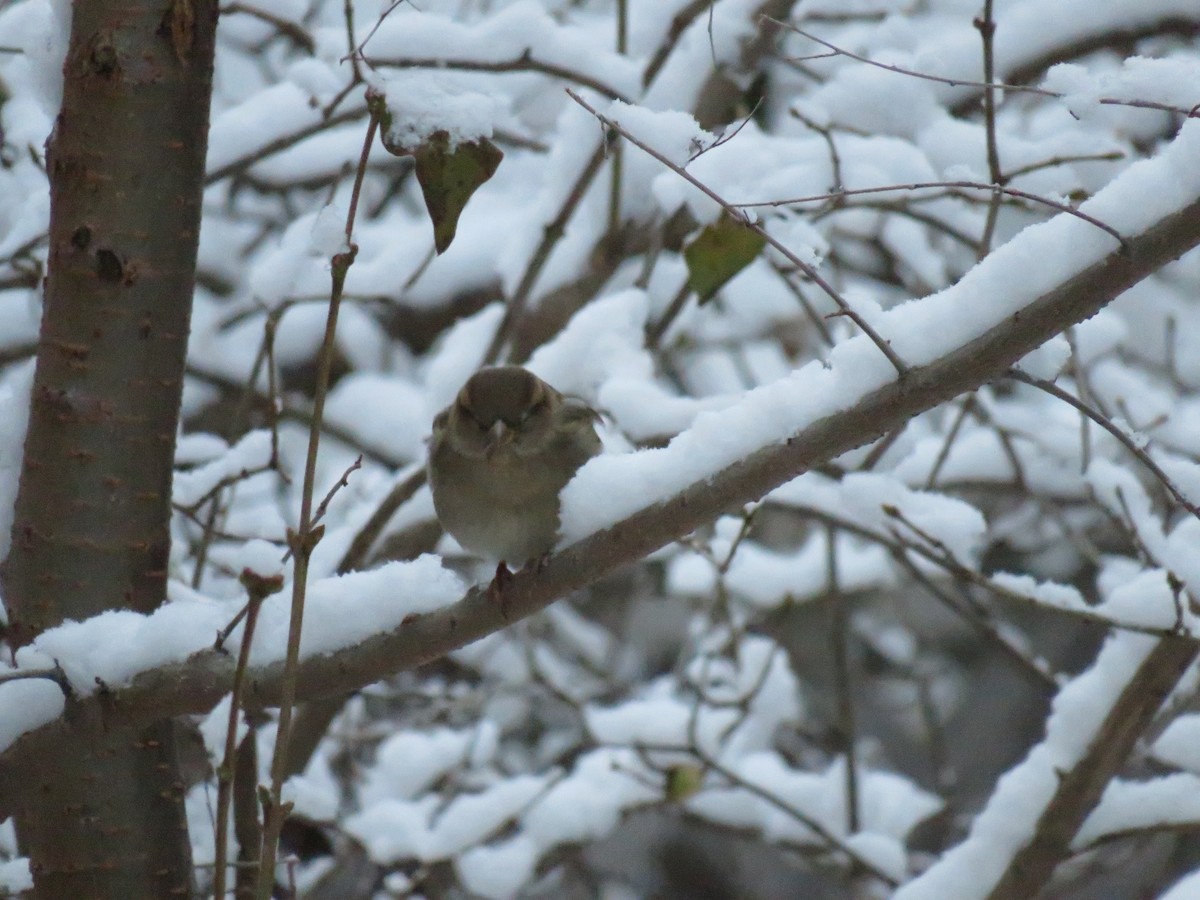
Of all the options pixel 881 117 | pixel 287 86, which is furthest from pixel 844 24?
pixel 287 86

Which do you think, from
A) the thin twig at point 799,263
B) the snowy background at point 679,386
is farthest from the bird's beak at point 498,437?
the thin twig at point 799,263

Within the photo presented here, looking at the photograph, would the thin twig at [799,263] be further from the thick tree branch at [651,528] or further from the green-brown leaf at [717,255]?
the green-brown leaf at [717,255]

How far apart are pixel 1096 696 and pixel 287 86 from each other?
2084 mm

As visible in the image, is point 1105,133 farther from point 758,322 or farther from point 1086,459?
point 758,322

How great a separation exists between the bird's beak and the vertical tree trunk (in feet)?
1.91

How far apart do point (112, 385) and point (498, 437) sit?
0.67 meters

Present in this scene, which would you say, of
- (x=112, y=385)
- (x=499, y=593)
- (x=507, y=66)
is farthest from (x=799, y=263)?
(x=507, y=66)

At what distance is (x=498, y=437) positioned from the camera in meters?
2.23

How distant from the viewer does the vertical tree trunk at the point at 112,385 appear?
1.73 m

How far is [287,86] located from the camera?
2930 millimetres

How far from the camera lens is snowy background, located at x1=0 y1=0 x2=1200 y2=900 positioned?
160cm

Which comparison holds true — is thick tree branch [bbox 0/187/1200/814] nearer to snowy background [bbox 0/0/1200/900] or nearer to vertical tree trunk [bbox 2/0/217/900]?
snowy background [bbox 0/0/1200/900]

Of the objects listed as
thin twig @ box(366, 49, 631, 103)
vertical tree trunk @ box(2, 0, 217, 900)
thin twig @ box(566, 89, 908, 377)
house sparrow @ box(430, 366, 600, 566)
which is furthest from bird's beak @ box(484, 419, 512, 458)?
thin twig @ box(566, 89, 908, 377)

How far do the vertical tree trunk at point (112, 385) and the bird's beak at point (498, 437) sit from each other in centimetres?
58
